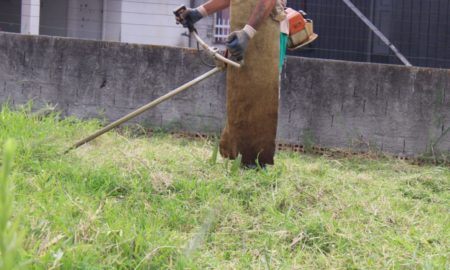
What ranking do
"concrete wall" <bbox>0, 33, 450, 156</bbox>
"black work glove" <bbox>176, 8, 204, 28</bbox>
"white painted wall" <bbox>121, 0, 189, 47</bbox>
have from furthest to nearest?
"white painted wall" <bbox>121, 0, 189, 47</bbox>, "concrete wall" <bbox>0, 33, 450, 156</bbox>, "black work glove" <bbox>176, 8, 204, 28</bbox>

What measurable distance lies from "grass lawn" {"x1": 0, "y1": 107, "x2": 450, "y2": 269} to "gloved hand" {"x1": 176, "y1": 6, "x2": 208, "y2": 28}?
104 centimetres

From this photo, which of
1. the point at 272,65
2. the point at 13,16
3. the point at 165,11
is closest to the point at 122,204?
the point at 272,65

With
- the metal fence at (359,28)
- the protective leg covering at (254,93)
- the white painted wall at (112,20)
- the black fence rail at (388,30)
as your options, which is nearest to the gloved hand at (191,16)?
the protective leg covering at (254,93)

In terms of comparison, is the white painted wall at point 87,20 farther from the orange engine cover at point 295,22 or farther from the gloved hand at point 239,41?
the gloved hand at point 239,41

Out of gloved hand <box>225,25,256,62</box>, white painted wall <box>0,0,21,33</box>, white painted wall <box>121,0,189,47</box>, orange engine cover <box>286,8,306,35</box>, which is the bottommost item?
gloved hand <box>225,25,256,62</box>

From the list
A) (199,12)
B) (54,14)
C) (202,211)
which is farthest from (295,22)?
(54,14)

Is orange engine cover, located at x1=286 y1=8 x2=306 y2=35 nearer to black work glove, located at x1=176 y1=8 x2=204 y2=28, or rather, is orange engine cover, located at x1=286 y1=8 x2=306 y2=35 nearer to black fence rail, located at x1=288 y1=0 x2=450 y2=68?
black work glove, located at x1=176 y1=8 x2=204 y2=28

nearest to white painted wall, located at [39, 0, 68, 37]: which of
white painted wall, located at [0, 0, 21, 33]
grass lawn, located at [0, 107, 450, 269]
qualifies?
white painted wall, located at [0, 0, 21, 33]

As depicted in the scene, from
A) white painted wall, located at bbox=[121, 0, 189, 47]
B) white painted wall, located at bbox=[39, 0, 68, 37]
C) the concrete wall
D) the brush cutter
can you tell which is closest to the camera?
the brush cutter

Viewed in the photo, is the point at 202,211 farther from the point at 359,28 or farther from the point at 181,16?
the point at 359,28

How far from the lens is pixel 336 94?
261 inches

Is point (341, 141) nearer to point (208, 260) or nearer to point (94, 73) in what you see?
point (94, 73)

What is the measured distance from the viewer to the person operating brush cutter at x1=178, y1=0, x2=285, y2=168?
171 inches

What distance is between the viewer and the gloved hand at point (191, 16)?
4.74m
